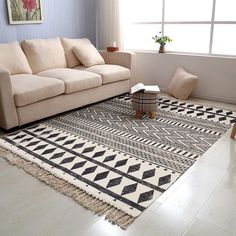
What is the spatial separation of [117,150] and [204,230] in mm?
1056

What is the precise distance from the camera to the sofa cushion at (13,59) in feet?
10.3

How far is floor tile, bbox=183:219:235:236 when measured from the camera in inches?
58.2

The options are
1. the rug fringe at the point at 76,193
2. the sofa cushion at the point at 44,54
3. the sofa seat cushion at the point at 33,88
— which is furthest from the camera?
the sofa cushion at the point at 44,54

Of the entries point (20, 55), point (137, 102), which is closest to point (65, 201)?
point (137, 102)

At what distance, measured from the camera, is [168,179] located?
197 cm

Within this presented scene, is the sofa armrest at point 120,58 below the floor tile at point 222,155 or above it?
above

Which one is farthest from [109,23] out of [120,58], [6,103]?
[6,103]

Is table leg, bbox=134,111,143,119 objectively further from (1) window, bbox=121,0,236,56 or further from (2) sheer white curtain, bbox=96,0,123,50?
(2) sheer white curtain, bbox=96,0,123,50

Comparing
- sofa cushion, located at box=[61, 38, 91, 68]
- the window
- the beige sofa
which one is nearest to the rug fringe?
the beige sofa

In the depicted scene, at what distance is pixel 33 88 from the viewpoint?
277 centimetres

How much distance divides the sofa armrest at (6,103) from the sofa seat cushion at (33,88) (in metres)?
0.06

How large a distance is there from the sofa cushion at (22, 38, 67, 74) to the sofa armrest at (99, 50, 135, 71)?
0.68 metres

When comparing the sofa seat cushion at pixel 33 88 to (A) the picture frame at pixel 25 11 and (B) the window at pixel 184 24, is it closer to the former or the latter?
(A) the picture frame at pixel 25 11

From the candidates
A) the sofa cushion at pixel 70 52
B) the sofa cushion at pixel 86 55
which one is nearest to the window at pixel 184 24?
the sofa cushion at pixel 86 55
